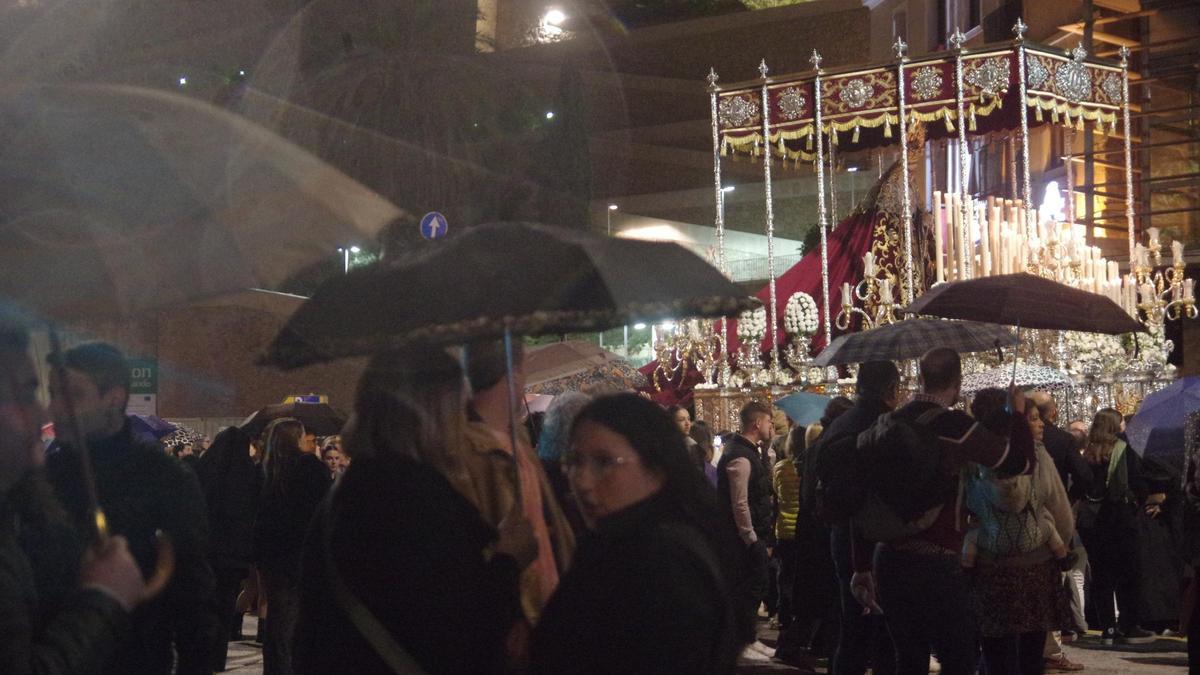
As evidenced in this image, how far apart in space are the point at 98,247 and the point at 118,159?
25.1 inches

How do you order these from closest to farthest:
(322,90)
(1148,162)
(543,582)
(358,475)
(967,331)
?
1. (358,475)
2. (543,582)
3. (967,331)
4. (1148,162)
5. (322,90)

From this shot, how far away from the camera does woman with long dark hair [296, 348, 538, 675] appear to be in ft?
11.5

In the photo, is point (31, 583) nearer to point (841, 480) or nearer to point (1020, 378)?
point (841, 480)

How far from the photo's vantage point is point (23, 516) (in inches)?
153

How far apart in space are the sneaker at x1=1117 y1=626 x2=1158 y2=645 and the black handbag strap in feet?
31.6

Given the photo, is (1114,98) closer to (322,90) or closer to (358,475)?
(358,475)

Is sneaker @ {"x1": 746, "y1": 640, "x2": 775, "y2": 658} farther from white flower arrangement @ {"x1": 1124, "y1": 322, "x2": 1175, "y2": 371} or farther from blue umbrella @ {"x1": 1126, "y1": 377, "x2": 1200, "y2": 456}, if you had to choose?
white flower arrangement @ {"x1": 1124, "y1": 322, "x2": 1175, "y2": 371}

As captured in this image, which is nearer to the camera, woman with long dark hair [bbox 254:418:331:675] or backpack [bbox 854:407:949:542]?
backpack [bbox 854:407:949:542]

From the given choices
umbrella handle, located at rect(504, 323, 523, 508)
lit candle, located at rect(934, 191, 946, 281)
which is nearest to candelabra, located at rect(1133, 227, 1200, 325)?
lit candle, located at rect(934, 191, 946, 281)

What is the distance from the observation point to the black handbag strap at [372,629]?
11.4ft

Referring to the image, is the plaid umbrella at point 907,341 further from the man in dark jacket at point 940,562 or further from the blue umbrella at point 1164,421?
the man in dark jacket at point 940,562

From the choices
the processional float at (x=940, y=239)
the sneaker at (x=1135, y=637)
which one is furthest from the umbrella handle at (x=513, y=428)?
the processional float at (x=940, y=239)

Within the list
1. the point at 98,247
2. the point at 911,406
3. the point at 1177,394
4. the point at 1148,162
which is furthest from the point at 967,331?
the point at 1148,162

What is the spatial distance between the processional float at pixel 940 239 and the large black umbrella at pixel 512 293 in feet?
42.5
